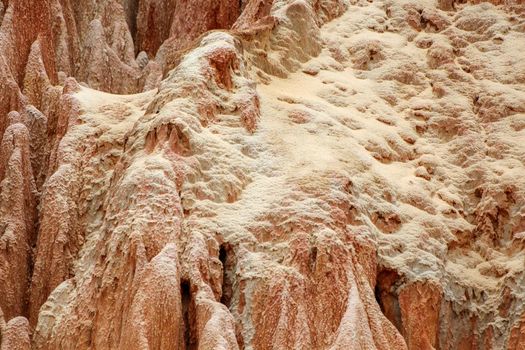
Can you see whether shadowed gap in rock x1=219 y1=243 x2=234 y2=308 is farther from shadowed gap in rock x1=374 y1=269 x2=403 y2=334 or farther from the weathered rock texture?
shadowed gap in rock x1=374 y1=269 x2=403 y2=334

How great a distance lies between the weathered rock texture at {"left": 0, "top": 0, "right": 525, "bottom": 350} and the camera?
1055cm

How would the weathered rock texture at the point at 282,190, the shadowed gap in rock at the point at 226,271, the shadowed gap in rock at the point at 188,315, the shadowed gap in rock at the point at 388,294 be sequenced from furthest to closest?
the shadowed gap in rock at the point at 388,294 < the shadowed gap in rock at the point at 226,271 < the weathered rock texture at the point at 282,190 < the shadowed gap in rock at the point at 188,315

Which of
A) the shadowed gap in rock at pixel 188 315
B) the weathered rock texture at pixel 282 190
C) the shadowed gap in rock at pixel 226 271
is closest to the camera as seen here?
the shadowed gap in rock at pixel 188 315

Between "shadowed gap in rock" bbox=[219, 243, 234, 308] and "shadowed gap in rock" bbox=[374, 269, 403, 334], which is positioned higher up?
"shadowed gap in rock" bbox=[219, 243, 234, 308]

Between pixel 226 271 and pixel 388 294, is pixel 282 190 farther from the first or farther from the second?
pixel 388 294

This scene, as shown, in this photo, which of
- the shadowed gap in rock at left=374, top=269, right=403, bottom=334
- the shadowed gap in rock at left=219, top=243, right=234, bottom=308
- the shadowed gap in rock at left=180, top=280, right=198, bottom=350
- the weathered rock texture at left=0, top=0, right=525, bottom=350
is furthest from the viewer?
the shadowed gap in rock at left=374, top=269, right=403, bottom=334

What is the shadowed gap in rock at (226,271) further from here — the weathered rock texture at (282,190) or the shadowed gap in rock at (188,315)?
the shadowed gap in rock at (188,315)

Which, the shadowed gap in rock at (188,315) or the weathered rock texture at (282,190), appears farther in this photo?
the weathered rock texture at (282,190)

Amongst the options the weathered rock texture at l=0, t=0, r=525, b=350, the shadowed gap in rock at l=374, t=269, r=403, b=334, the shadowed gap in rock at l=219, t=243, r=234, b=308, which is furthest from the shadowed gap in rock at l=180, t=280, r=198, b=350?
the shadowed gap in rock at l=374, t=269, r=403, b=334

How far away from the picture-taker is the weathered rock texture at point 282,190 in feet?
34.6

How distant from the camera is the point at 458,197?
1312 cm

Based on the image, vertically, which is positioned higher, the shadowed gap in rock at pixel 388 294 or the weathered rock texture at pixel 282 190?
the weathered rock texture at pixel 282 190

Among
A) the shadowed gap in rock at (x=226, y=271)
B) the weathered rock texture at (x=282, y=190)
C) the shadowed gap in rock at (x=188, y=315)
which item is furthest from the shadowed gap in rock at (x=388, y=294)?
the shadowed gap in rock at (x=188, y=315)

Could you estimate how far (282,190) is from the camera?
11.5 meters
